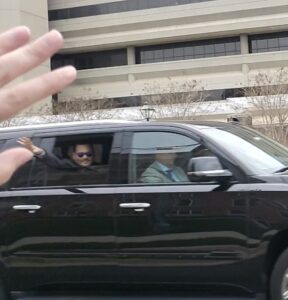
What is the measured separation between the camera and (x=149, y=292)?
5184mm

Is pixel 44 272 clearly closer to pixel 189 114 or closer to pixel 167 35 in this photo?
pixel 189 114

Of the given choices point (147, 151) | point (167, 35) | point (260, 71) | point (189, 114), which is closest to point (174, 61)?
point (167, 35)

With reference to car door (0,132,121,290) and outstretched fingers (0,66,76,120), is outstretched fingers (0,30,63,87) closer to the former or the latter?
outstretched fingers (0,66,76,120)

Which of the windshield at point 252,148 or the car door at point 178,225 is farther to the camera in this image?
the windshield at point 252,148

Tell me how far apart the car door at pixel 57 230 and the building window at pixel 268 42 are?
49.7 meters

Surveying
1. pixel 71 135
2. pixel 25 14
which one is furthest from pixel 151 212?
pixel 25 14

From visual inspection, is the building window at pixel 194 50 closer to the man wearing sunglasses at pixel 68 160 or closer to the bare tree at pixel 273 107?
the bare tree at pixel 273 107

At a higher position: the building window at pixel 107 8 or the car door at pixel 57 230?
the building window at pixel 107 8

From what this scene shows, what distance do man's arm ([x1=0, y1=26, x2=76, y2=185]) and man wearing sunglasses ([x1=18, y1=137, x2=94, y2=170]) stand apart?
155 inches

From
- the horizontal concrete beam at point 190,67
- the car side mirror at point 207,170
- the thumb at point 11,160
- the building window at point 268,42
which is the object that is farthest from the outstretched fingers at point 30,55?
the building window at point 268,42

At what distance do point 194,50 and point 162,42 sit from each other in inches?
117

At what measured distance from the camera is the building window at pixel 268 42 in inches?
2095

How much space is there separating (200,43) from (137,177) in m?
51.9

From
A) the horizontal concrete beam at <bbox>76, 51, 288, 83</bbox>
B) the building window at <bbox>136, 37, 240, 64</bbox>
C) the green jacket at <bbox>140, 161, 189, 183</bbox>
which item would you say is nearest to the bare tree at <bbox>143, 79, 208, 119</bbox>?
the horizontal concrete beam at <bbox>76, 51, 288, 83</bbox>
